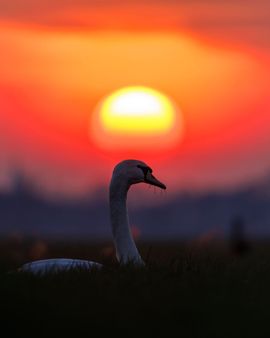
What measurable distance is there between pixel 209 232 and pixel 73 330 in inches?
795

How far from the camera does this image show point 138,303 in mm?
12727

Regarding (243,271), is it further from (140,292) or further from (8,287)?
(8,287)

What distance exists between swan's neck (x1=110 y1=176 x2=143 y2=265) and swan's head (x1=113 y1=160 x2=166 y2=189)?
7 cm

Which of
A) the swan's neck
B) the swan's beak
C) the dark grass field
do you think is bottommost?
the dark grass field

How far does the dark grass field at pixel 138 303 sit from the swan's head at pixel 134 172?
2.32 metres

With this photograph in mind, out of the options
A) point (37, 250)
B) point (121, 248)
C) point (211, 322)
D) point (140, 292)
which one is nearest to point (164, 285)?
point (140, 292)

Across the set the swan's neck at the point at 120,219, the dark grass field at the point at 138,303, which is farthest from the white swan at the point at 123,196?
the dark grass field at the point at 138,303

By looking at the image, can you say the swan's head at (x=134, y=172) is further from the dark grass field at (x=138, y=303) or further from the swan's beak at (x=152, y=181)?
the dark grass field at (x=138, y=303)

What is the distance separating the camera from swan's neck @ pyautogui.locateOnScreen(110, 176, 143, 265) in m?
16.5

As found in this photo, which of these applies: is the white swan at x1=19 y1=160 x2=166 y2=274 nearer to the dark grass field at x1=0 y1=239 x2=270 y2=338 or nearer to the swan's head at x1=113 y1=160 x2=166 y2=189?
the swan's head at x1=113 y1=160 x2=166 y2=189

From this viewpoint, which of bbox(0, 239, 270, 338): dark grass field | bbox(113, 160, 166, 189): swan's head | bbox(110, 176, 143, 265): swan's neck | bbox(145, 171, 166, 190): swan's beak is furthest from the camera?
bbox(145, 171, 166, 190): swan's beak

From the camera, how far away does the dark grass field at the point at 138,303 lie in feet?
39.2

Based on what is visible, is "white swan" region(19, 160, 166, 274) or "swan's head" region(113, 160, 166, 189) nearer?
"white swan" region(19, 160, 166, 274)

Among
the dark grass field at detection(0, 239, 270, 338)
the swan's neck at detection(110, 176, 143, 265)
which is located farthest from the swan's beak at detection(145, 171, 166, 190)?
the dark grass field at detection(0, 239, 270, 338)
